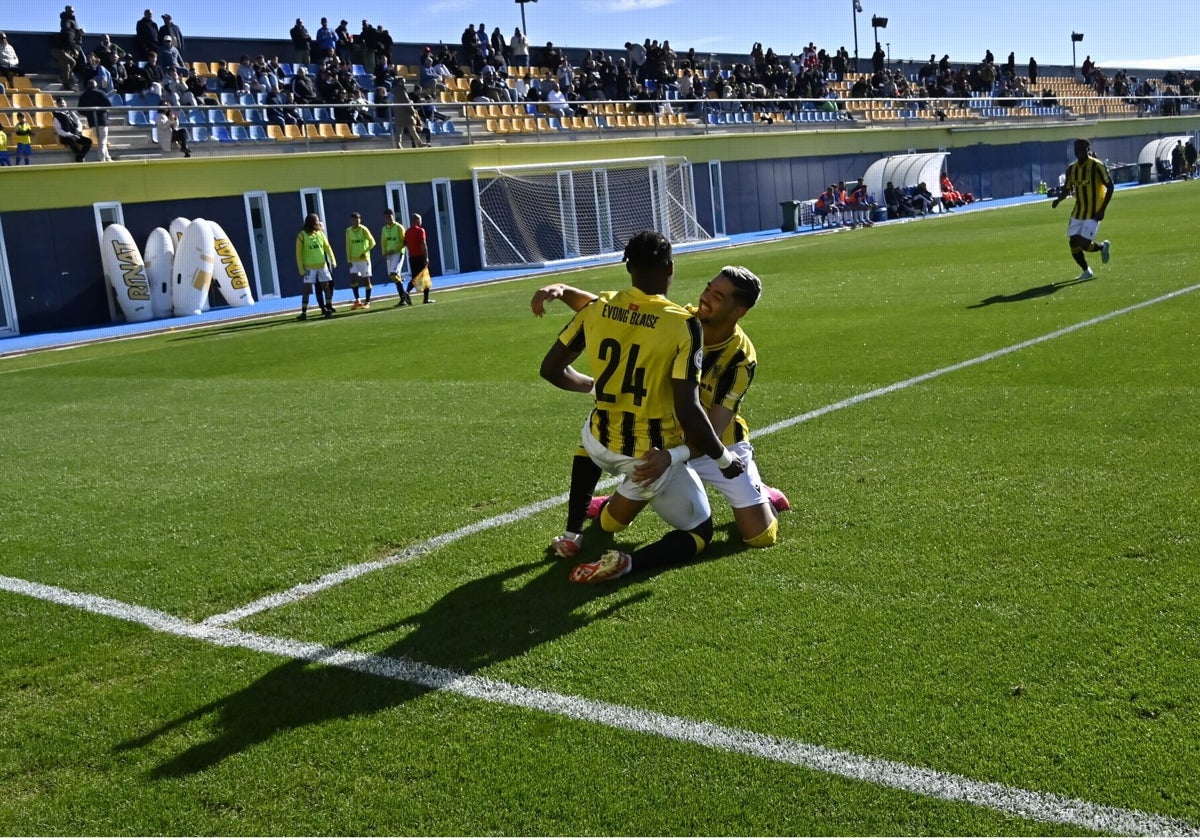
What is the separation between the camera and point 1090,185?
15719 mm

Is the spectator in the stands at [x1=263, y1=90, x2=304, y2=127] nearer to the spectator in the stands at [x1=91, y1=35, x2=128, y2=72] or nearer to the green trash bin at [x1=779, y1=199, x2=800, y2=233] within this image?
the spectator in the stands at [x1=91, y1=35, x2=128, y2=72]

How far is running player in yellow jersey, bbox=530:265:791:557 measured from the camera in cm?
562

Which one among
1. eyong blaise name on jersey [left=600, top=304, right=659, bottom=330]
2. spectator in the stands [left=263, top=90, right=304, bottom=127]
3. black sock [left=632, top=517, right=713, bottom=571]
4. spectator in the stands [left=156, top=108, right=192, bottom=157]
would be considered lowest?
black sock [left=632, top=517, right=713, bottom=571]

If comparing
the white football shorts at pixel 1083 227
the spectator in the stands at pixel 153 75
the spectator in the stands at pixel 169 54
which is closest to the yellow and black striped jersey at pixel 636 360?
the white football shorts at pixel 1083 227

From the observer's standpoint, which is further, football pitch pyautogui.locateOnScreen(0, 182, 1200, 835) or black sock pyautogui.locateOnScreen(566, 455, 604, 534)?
black sock pyautogui.locateOnScreen(566, 455, 604, 534)

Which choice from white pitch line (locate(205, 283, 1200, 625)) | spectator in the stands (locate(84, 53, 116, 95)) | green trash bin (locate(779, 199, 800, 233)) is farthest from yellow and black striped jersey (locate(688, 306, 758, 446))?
green trash bin (locate(779, 199, 800, 233))

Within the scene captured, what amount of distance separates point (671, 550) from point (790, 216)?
115 ft

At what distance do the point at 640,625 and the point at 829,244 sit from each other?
26.2m

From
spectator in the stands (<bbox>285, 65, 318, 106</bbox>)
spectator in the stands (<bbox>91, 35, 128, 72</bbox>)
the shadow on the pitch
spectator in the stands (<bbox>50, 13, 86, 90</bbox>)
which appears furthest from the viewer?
spectator in the stands (<bbox>285, 65, 318, 106</bbox>)

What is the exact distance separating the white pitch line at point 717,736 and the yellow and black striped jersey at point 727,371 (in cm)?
210

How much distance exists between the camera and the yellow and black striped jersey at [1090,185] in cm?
1567

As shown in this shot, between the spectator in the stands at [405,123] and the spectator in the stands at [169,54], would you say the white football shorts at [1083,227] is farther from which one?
the spectator in the stands at [169,54]

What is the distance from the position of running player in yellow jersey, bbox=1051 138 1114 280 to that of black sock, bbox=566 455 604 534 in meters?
12.0

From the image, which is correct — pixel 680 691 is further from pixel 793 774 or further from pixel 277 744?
pixel 277 744
